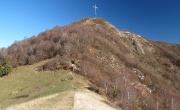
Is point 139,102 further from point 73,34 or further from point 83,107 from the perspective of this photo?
point 73,34

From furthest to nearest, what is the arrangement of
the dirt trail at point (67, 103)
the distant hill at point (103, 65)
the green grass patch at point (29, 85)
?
the distant hill at point (103, 65), the green grass patch at point (29, 85), the dirt trail at point (67, 103)

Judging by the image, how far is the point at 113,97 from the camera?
3981 cm

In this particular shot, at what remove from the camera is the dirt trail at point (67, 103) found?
29255 millimetres

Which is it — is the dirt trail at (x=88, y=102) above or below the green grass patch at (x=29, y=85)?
below

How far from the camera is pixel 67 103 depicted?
29.9 metres

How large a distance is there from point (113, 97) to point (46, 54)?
25247 millimetres

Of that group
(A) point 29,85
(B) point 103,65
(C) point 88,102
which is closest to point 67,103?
(C) point 88,102

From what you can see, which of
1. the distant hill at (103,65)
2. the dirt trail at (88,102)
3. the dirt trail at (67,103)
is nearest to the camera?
the dirt trail at (67,103)

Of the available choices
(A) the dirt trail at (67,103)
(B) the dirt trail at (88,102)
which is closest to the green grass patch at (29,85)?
(A) the dirt trail at (67,103)

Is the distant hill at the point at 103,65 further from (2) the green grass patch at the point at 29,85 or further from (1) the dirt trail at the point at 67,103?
(1) the dirt trail at the point at 67,103

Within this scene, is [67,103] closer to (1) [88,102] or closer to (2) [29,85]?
(1) [88,102]

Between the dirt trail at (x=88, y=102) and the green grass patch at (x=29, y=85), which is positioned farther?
the green grass patch at (x=29, y=85)

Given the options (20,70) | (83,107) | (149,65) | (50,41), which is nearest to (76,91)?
(83,107)

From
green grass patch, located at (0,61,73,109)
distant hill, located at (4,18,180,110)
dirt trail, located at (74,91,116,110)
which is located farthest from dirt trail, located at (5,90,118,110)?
distant hill, located at (4,18,180,110)
